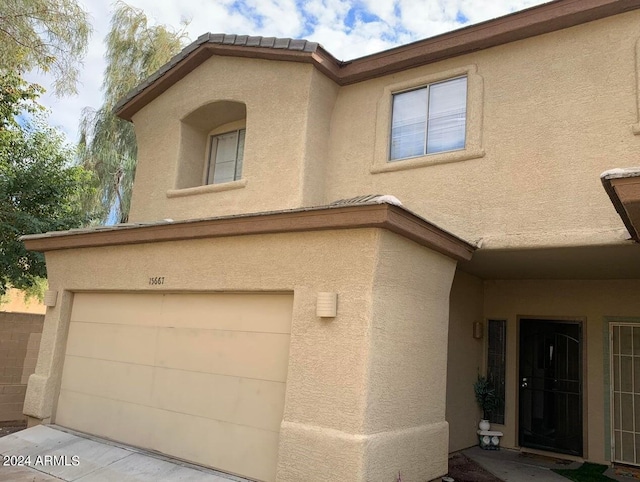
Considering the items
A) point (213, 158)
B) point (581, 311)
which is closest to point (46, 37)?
point (213, 158)

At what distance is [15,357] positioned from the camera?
12.9 m

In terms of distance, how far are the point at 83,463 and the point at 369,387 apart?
4878 mm

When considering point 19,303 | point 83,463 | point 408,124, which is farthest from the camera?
point 19,303

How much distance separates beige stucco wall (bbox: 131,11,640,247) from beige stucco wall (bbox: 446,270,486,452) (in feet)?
7.88

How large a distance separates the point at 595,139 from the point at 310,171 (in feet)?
15.6

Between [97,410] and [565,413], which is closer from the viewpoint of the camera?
[97,410]

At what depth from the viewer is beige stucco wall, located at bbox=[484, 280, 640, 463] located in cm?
1020

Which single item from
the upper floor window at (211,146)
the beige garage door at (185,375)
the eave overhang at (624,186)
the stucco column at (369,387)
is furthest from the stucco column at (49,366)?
the eave overhang at (624,186)

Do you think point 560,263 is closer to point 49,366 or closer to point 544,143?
point 544,143

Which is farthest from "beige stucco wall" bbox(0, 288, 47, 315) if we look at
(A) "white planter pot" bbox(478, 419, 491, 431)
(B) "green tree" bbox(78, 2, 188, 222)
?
(A) "white planter pot" bbox(478, 419, 491, 431)

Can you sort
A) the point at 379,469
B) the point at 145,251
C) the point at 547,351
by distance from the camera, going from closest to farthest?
the point at 379,469, the point at 145,251, the point at 547,351

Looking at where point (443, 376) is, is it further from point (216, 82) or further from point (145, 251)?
point (216, 82)

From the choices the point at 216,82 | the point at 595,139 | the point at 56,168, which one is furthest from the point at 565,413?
the point at 56,168

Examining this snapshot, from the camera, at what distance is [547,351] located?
11125 millimetres
